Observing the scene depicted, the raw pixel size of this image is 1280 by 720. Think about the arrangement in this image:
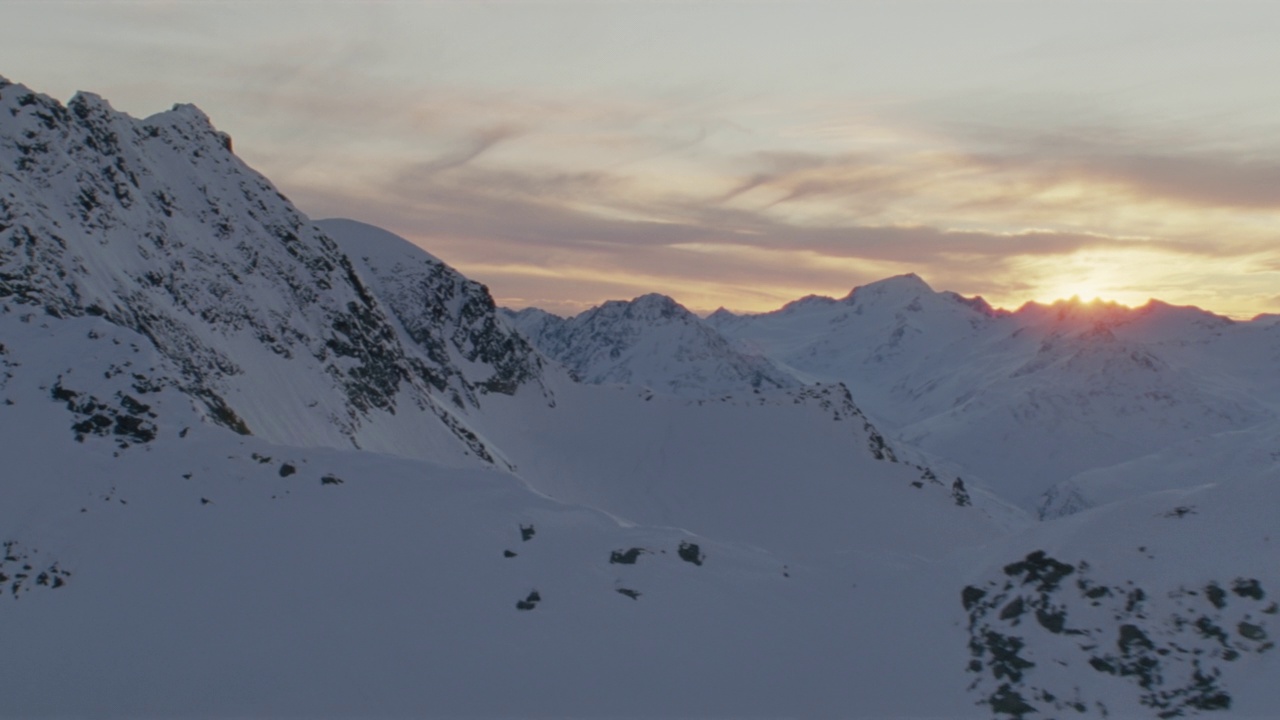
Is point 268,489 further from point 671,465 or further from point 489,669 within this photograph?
point 671,465

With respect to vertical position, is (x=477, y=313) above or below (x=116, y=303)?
above

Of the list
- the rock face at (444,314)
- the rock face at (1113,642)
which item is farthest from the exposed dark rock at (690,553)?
the rock face at (444,314)

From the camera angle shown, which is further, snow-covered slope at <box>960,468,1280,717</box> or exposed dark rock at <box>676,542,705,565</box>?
exposed dark rock at <box>676,542,705,565</box>

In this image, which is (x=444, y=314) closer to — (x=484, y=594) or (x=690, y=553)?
(x=690, y=553)

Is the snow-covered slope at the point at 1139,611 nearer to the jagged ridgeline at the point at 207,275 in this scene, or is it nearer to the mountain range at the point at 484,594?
the mountain range at the point at 484,594

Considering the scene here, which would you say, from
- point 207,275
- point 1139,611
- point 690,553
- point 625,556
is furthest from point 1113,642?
point 207,275

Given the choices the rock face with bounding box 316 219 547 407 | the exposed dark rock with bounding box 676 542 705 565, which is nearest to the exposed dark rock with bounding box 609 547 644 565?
the exposed dark rock with bounding box 676 542 705 565

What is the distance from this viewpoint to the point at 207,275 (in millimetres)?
63500

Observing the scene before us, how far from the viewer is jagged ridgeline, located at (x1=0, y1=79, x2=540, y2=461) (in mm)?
47188

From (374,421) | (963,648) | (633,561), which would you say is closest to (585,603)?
(633,561)

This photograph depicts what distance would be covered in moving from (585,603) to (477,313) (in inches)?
3416

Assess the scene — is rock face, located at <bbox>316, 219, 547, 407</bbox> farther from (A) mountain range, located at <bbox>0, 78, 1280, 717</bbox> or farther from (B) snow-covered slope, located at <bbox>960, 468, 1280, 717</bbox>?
(B) snow-covered slope, located at <bbox>960, 468, 1280, 717</bbox>

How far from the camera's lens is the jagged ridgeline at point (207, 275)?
47188 mm

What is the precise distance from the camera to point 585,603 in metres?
24.3
